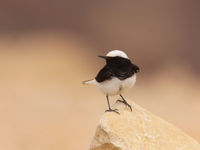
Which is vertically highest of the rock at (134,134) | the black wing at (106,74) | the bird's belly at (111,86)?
the black wing at (106,74)

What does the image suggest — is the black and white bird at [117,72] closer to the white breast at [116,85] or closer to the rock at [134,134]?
the white breast at [116,85]

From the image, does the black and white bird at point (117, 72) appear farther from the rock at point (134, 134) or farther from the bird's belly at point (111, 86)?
the rock at point (134, 134)

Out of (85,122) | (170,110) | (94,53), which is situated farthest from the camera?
(94,53)

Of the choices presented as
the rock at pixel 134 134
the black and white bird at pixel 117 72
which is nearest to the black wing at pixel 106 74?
the black and white bird at pixel 117 72

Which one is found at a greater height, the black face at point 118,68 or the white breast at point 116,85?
the black face at point 118,68

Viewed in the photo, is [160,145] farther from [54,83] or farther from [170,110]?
[54,83]

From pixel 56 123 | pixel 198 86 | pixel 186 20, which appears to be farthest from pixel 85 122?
pixel 186 20

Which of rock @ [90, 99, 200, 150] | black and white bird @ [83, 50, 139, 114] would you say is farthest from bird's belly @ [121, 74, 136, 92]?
rock @ [90, 99, 200, 150]

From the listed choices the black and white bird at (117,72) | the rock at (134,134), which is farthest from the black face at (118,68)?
the rock at (134,134)

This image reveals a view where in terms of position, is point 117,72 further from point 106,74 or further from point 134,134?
point 134,134

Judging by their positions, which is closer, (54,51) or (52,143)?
(52,143)
